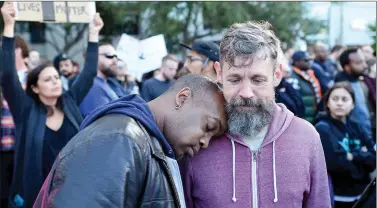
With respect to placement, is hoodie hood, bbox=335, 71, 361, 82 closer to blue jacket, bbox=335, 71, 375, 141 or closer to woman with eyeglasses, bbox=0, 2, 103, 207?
blue jacket, bbox=335, 71, 375, 141

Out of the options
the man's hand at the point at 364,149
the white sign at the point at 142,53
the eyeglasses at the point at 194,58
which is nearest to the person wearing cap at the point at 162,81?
the white sign at the point at 142,53

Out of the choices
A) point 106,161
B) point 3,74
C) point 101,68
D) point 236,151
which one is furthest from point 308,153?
point 101,68

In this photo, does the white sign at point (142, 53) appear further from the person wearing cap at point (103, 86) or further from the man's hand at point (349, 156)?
the man's hand at point (349, 156)

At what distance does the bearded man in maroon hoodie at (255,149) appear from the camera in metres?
2.01

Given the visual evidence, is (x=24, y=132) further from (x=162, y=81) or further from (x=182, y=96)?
(x=162, y=81)

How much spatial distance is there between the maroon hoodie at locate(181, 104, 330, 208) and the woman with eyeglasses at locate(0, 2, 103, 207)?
2.10m

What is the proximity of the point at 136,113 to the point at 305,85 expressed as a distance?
18.9 ft

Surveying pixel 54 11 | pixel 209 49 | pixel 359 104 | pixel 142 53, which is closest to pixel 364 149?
pixel 209 49

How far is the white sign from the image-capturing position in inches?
267

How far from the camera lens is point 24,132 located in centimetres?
398

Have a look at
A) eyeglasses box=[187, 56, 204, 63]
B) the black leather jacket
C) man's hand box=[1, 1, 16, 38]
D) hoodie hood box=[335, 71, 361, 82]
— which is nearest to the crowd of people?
the black leather jacket

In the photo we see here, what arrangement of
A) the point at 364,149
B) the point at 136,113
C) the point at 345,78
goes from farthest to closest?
the point at 345,78
the point at 364,149
the point at 136,113

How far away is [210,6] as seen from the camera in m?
19.0

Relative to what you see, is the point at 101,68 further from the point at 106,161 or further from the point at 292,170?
the point at 106,161
